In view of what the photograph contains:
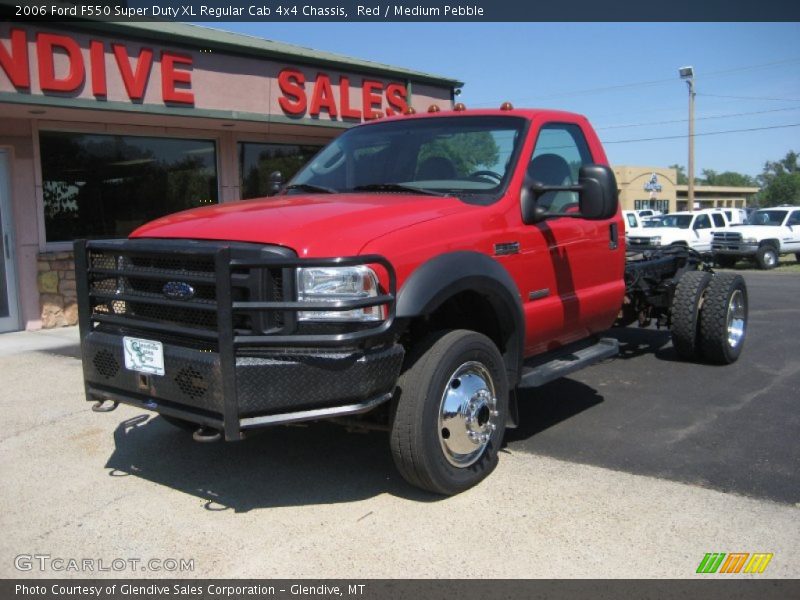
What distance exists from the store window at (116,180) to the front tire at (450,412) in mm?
7984

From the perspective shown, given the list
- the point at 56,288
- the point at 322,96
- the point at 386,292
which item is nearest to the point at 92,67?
the point at 56,288

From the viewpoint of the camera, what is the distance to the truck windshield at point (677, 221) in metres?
22.9

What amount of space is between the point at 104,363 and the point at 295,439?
158 centimetres

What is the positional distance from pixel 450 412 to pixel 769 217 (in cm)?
2151

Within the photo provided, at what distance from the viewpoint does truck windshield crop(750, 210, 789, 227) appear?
72.5 feet

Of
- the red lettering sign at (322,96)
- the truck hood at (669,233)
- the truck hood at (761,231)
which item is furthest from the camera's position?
the truck hood at (669,233)

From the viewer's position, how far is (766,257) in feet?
68.7

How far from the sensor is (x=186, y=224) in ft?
13.3

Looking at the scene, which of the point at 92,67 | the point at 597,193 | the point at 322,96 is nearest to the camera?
the point at 597,193

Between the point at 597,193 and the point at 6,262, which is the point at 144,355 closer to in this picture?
the point at 597,193

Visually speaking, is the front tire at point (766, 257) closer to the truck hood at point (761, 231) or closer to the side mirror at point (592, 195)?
the truck hood at point (761, 231)

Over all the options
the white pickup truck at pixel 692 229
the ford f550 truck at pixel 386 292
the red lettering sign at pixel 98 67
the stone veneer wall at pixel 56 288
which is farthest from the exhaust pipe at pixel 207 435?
the white pickup truck at pixel 692 229

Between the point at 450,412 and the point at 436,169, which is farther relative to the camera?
the point at 436,169

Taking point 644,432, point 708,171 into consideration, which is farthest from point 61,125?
point 708,171
